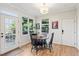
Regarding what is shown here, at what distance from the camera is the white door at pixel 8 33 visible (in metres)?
3.78

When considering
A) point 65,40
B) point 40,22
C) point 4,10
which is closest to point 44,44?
point 65,40

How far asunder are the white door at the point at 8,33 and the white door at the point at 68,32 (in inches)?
117

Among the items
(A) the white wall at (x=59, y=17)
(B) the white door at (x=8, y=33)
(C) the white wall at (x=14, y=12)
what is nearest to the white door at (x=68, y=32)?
(A) the white wall at (x=59, y=17)

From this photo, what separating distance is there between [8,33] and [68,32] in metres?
3.43

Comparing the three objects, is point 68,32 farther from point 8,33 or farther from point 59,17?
point 8,33

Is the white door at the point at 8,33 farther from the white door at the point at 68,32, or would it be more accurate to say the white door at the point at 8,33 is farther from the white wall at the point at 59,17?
the white door at the point at 68,32

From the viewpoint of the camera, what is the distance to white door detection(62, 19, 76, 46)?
533 cm

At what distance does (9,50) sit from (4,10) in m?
1.79

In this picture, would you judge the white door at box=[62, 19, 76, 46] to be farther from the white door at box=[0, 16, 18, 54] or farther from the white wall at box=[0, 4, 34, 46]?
the white door at box=[0, 16, 18, 54]

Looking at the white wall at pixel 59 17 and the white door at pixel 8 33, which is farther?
the white wall at pixel 59 17

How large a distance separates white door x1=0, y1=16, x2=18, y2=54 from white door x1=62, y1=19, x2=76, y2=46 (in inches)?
117

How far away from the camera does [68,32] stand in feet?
18.3

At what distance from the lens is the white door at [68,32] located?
210 inches

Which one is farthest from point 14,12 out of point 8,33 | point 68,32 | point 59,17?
point 68,32
